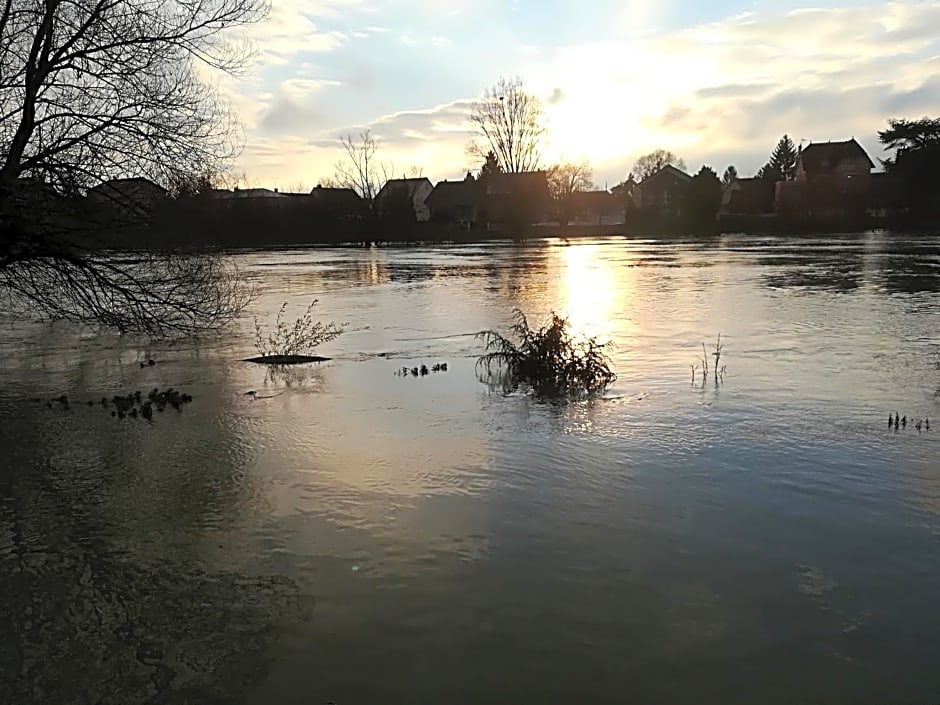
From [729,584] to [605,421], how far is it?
414 centimetres

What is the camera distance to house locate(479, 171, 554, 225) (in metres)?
71.6

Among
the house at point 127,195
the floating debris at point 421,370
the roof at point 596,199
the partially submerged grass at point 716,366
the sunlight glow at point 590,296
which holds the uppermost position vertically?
the roof at point 596,199

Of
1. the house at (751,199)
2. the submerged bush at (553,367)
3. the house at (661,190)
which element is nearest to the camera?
the submerged bush at (553,367)

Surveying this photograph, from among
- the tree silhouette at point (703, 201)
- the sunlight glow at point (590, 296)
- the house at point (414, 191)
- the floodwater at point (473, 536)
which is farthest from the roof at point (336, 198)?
the floodwater at point (473, 536)

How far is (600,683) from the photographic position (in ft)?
14.6

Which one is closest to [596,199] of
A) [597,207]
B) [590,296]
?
[597,207]

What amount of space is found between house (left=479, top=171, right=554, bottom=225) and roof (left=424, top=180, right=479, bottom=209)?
1.71 m

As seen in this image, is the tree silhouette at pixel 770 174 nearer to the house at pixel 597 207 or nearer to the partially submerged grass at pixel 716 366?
the house at pixel 597 207

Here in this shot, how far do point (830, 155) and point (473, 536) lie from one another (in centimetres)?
8364

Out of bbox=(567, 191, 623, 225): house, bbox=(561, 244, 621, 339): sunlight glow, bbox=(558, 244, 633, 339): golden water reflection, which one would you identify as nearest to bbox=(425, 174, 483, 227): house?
bbox=(567, 191, 623, 225): house

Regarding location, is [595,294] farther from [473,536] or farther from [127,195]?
[473,536]

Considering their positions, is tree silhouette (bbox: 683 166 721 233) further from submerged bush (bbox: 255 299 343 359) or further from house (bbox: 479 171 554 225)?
submerged bush (bbox: 255 299 343 359)

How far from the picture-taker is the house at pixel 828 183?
219 feet

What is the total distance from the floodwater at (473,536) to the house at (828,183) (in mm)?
59272
